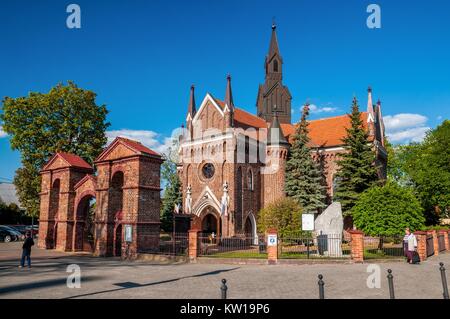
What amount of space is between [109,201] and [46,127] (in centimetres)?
1608

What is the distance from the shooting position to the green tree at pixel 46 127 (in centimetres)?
3212

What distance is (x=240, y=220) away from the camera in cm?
3253

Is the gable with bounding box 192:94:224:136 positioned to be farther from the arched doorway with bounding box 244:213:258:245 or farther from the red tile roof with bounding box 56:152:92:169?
the red tile roof with bounding box 56:152:92:169

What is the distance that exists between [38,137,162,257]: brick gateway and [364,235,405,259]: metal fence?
1211 centimetres

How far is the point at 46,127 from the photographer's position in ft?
108

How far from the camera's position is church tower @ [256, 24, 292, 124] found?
43.2 meters

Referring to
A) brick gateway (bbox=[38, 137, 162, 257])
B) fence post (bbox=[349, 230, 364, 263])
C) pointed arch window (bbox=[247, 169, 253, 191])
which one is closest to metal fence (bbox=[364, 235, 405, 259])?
fence post (bbox=[349, 230, 364, 263])

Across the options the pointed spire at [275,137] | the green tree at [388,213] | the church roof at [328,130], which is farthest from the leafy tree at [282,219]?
the church roof at [328,130]

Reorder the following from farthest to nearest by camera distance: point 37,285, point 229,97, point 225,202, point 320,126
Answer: point 320,126, point 229,97, point 225,202, point 37,285

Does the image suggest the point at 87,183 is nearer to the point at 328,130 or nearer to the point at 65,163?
the point at 65,163

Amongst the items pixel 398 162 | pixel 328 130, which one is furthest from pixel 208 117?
pixel 398 162

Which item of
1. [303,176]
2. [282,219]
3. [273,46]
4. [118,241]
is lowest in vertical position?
[118,241]
